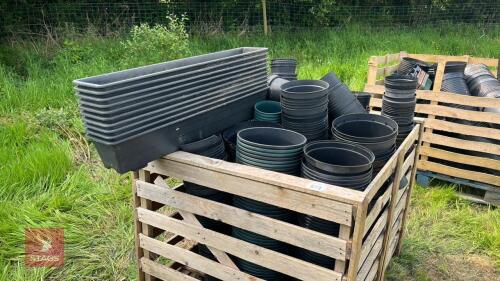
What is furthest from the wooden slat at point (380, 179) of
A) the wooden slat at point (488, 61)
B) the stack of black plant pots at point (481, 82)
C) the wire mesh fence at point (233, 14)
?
the wire mesh fence at point (233, 14)

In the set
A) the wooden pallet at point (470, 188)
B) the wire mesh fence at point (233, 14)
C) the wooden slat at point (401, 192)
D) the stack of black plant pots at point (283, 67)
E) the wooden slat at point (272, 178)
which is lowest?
the wooden pallet at point (470, 188)

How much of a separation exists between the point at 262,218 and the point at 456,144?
9.09 feet

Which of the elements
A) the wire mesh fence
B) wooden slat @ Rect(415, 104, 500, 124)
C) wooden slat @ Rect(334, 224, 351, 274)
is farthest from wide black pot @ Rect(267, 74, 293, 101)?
the wire mesh fence

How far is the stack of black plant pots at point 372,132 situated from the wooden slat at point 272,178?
1.70 feet

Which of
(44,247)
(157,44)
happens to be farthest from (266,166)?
(157,44)

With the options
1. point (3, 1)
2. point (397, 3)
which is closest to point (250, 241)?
point (3, 1)

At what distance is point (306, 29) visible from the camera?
30.7 feet

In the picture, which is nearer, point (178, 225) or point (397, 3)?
point (178, 225)

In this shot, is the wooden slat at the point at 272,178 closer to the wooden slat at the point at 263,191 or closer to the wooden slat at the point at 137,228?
the wooden slat at the point at 263,191

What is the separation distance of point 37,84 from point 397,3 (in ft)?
30.8

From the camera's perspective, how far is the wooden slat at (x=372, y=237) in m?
1.78

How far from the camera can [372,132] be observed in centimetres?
234

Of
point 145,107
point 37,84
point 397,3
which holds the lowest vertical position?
point 37,84

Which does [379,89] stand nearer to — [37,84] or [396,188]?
[396,188]
